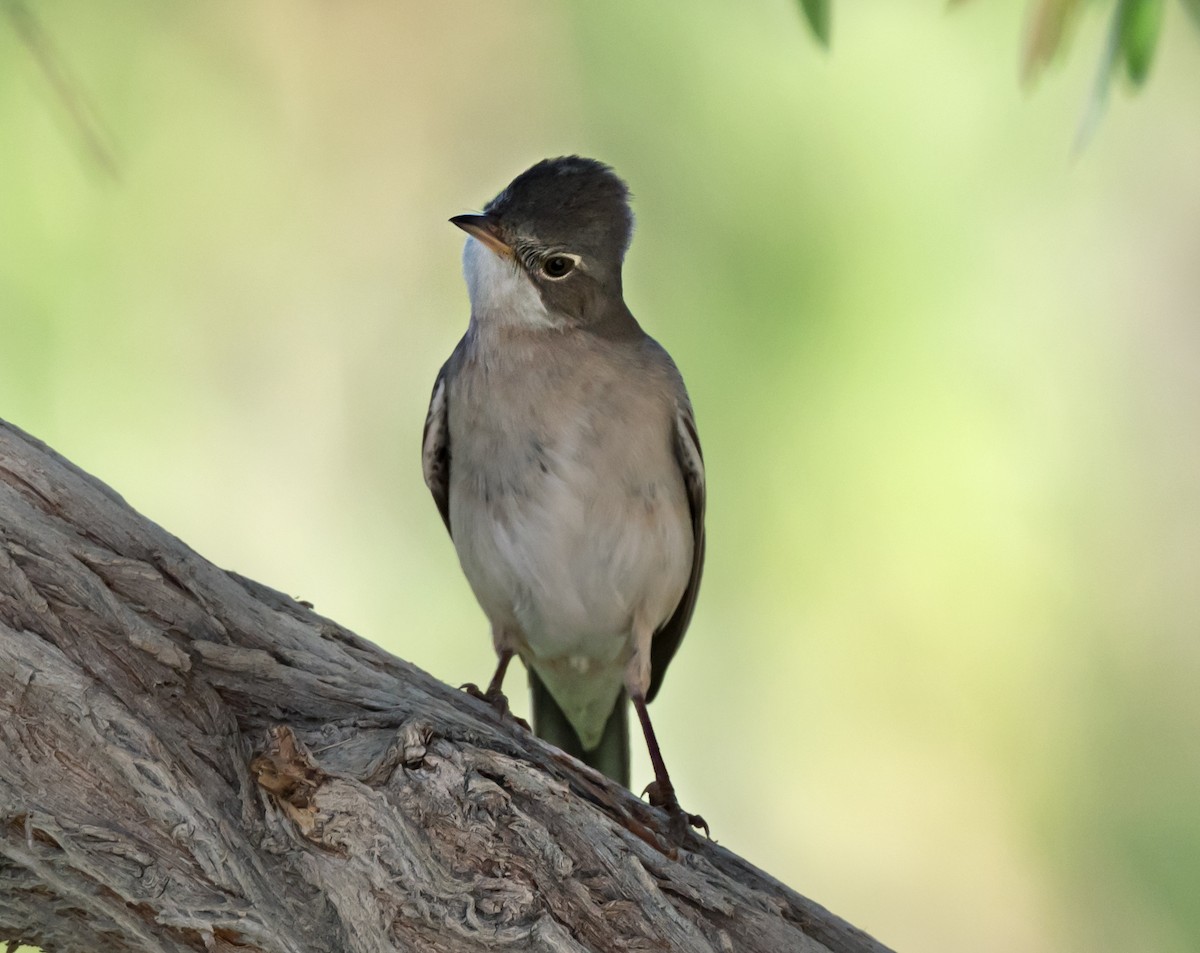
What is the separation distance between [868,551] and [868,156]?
57.9 inches

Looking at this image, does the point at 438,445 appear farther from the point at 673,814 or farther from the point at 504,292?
the point at 673,814

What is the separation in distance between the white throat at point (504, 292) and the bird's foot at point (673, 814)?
1238 mm

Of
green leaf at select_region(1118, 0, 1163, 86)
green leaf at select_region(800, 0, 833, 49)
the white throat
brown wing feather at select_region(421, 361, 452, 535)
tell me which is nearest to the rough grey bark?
brown wing feather at select_region(421, 361, 452, 535)

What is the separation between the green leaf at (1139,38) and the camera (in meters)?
3.21

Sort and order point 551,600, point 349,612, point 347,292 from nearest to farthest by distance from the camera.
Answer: point 551,600 → point 349,612 → point 347,292

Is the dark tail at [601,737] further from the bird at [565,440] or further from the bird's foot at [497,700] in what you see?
the bird's foot at [497,700]

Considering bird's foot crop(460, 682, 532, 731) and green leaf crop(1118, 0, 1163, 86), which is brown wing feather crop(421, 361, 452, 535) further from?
green leaf crop(1118, 0, 1163, 86)

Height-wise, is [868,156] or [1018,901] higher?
[868,156]

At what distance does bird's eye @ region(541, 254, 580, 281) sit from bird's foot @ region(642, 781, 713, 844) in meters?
1.34

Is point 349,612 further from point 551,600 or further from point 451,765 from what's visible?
point 451,765

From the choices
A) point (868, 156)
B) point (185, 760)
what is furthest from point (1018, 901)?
point (185, 760)

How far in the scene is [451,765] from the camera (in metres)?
2.55

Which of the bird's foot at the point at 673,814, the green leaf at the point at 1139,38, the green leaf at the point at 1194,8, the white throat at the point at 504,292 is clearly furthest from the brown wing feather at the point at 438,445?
the green leaf at the point at 1194,8

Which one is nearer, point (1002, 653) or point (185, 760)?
point (185, 760)
